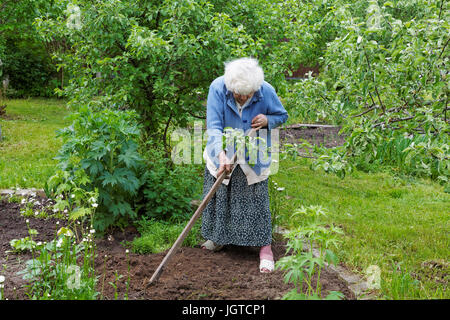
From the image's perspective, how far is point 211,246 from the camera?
11.2 ft

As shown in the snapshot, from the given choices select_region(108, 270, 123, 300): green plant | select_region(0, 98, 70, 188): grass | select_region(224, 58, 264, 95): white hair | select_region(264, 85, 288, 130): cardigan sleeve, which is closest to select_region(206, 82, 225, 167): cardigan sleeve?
select_region(224, 58, 264, 95): white hair

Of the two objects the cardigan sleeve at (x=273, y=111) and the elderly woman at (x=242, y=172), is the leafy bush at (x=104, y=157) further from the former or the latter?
the cardigan sleeve at (x=273, y=111)

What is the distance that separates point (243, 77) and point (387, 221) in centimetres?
234

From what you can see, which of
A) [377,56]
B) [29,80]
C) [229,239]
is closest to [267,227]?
[229,239]

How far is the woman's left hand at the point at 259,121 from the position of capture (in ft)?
10.2

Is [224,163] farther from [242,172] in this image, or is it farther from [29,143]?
[29,143]

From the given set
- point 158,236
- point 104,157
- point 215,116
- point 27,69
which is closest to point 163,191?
point 158,236

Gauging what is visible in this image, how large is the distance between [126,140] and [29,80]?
11269 mm

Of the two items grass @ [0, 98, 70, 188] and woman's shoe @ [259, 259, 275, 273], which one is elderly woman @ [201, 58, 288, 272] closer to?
woman's shoe @ [259, 259, 275, 273]

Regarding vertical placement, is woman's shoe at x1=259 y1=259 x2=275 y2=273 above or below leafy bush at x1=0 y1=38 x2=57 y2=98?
below

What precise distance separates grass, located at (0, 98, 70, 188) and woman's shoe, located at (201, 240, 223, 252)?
1909 millimetres

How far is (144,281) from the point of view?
8.95 feet

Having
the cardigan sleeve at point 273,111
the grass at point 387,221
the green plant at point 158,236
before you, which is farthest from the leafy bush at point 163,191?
the cardigan sleeve at point 273,111

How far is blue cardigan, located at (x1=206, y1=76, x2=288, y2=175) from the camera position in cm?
310
